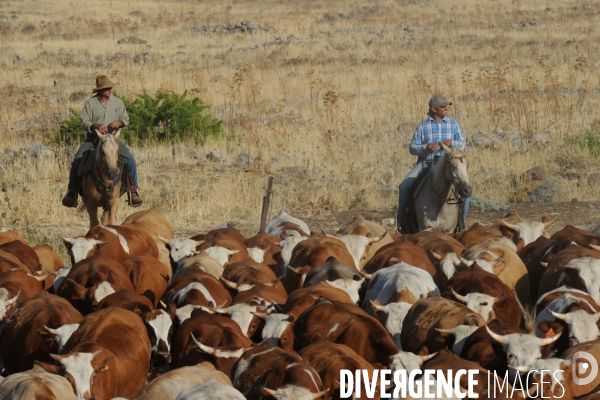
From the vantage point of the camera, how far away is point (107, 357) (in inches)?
290

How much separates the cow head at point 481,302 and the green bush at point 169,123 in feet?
44.3

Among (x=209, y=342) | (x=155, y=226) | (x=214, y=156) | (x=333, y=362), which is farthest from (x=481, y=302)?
(x=214, y=156)

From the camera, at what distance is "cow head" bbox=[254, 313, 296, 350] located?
8312mm

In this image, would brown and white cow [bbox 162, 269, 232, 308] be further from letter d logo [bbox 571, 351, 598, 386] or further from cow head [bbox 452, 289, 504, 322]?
letter d logo [bbox 571, 351, 598, 386]

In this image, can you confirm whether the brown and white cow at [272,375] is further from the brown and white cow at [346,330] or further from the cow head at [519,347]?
the cow head at [519,347]

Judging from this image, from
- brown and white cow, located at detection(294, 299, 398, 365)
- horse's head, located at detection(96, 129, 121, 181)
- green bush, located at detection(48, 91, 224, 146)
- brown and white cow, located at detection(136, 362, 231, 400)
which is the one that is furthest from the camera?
green bush, located at detection(48, 91, 224, 146)

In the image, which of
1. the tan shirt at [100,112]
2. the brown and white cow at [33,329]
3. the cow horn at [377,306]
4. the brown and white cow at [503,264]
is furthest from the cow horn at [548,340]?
the tan shirt at [100,112]

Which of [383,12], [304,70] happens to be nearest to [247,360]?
[304,70]

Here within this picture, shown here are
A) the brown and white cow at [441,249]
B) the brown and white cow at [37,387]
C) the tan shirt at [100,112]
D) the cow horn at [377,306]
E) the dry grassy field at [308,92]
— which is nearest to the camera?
the brown and white cow at [37,387]

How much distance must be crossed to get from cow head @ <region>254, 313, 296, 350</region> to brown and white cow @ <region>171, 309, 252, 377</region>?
0.69ft

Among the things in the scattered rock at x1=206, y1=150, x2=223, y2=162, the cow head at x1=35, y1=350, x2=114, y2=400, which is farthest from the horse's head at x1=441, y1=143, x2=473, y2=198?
the scattered rock at x1=206, y1=150, x2=223, y2=162

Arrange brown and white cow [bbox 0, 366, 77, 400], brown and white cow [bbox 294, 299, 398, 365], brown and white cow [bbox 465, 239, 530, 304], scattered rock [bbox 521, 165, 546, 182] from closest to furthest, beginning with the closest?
brown and white cow [bbox 0, 366, 77, 400] < brown and white cow [bbox 294, 299, 398, 365] < brown and white cow [bbox 465, 239, 530, 304] < scattered rock [bbox 521, 165, 546, 182]

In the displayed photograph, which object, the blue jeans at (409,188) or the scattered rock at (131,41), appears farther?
the scattered rock at (131,41)

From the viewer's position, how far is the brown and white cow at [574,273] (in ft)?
31.5
